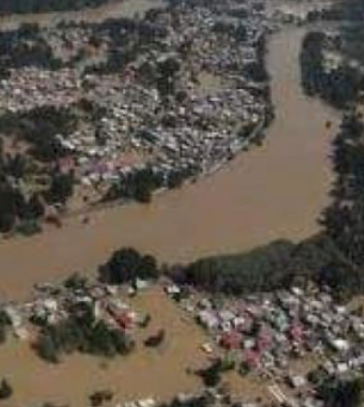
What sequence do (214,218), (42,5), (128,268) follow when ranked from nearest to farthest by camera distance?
(128,268)
(214,218)
(42,5)

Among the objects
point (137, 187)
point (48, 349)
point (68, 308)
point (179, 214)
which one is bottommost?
point (48, 349)

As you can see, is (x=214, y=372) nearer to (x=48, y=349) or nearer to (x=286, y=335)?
(x=286, y=335)

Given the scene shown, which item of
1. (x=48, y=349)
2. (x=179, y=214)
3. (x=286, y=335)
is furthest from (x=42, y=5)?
(x=48, y=349)

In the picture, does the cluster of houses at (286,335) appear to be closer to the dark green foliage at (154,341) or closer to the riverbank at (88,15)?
the dark green foliage at (154,341)

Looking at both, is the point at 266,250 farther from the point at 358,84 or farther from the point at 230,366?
the point at 358,84

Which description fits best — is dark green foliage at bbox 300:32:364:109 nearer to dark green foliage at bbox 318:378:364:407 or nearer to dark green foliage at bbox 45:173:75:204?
dark green foliage at bbox 45:173:75:204

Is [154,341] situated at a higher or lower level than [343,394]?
higher

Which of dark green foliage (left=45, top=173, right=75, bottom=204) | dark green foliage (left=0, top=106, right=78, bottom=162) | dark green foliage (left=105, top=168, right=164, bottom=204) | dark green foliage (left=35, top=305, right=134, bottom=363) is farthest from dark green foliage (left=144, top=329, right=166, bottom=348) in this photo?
dark green foliage (left=0, top=106, right=78, bottom=162)

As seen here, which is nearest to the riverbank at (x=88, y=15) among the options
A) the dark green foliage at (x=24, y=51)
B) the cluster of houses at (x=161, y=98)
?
the cluster of houses at (x=161, y=98)
